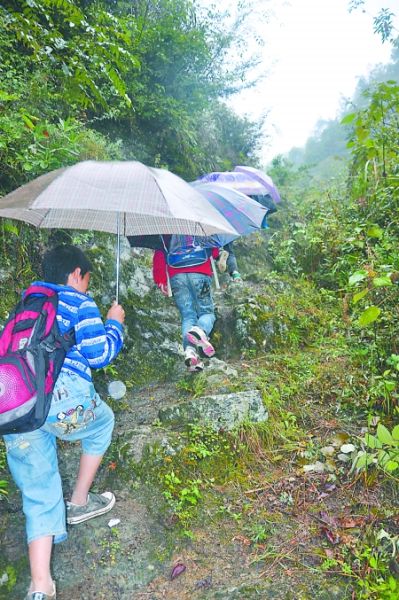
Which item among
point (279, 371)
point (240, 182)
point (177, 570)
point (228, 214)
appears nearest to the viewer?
point (177, 570)

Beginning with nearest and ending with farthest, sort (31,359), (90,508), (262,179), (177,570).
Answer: (31,359) < (177,570) < (90,508) < (262,179)

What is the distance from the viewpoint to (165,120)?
916cm

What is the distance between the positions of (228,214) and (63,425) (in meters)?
2.60

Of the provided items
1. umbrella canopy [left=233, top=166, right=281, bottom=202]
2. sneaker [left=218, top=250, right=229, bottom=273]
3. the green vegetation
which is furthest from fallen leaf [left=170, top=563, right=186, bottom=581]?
umbrella canopy [left=233, top=166, right=281, bottom=202]

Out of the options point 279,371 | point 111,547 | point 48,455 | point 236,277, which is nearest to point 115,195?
point 48,455

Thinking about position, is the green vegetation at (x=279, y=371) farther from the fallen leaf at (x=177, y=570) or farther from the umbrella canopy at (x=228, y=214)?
the umbrella canopy at (x=228, y=214)

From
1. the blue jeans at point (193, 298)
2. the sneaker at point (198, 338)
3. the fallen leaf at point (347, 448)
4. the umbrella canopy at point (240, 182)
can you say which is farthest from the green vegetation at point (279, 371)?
the umbrella canopy at point (240, 182)

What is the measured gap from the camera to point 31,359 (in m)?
2.21

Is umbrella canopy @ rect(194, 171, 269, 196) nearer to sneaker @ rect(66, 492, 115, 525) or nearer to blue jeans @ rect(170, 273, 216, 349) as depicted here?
blue jeans @ rect(170, 273, 216, 349)

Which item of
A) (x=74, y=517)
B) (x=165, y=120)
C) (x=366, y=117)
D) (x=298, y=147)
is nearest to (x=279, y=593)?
(x=74, y=517)

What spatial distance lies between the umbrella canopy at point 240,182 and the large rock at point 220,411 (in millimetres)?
4066

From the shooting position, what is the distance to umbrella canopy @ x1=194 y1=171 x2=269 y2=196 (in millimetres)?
6810

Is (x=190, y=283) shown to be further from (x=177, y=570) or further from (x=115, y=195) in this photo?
(x=177, y=570)

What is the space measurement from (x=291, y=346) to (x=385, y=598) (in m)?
3.08
